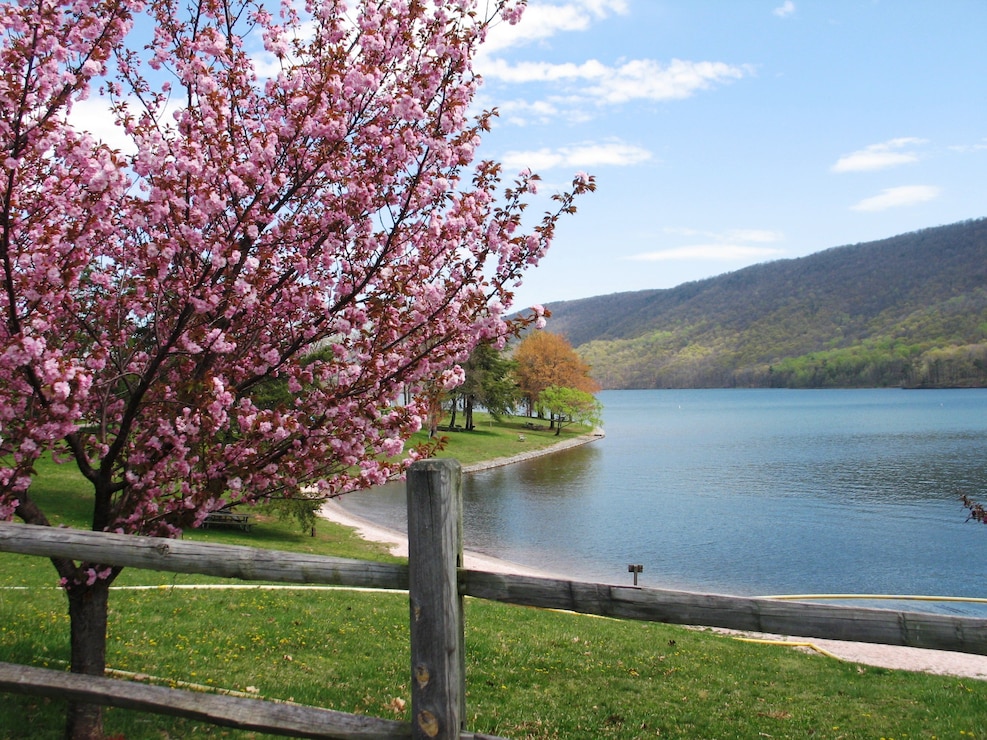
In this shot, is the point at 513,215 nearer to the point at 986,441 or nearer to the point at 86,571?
the point at 86,571

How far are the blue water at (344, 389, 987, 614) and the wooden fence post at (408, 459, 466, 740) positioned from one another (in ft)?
72.2

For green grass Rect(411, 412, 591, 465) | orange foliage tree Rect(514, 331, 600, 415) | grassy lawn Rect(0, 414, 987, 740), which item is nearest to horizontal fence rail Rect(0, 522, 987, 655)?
grassy lawn Rect(0, 414, 987, 740)

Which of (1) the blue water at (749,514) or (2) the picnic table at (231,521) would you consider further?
(1) the blue water at (749,514)

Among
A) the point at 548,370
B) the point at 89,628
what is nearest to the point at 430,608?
the point at 89,628

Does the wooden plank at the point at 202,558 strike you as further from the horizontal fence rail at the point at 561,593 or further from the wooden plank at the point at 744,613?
the wooden plank at the point at 744,613

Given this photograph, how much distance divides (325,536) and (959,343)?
696ft

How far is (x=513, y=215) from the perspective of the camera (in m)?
6.40

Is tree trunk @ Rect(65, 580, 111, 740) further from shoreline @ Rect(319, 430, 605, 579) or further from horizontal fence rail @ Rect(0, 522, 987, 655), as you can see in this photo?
shoreline @ Rect(319, 430, 605, 579)

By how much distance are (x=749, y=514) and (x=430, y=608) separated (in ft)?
126

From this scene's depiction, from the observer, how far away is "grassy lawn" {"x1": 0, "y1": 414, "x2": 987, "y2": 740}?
7301 millimetres

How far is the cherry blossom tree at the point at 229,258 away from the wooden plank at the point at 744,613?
2.51 meters

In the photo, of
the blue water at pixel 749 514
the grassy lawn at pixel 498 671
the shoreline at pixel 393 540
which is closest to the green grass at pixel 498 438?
the blue water at pixel 749 514

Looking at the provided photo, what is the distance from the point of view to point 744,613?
11.7 ft

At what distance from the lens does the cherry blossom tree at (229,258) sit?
5230mm
